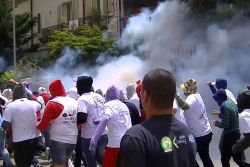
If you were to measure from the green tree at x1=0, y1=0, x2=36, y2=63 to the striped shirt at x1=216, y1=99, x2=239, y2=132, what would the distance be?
28745mm

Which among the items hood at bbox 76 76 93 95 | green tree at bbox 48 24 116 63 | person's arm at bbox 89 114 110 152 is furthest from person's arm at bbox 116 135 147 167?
green tree at bbox 48 24 116 63

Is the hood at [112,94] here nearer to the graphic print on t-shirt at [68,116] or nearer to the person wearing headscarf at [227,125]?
the graphic print on t-shirt at [68,116]

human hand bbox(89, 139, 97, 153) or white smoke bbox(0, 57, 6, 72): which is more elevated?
white smoke bbox(0, 57, 6, 72)

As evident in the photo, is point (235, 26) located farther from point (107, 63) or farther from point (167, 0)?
point (107, 63)

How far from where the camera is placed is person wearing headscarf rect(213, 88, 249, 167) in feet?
27.2

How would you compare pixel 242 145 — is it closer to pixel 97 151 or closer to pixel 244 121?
pixel 244 121

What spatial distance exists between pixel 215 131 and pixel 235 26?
9001 millimetres

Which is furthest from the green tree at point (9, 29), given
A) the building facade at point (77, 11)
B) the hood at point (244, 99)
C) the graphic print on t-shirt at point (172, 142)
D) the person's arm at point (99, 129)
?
the graphic print on t-shirt at point (172, 142)

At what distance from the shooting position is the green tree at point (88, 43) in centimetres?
2588

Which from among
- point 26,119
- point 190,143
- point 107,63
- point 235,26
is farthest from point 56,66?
point 190,143

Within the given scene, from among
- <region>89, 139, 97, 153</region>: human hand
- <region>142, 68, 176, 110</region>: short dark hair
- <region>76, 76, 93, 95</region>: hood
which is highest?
<region>142, 68, 176, 110</region>: short dark hair

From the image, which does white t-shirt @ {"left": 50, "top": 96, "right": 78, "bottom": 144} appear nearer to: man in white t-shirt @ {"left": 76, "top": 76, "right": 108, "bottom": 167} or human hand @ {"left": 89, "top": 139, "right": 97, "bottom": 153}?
man in white t-shirt @ {"left": 76, "top": 76, "right": 108, "bottom": 167}

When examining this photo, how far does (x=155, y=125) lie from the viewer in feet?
10.8

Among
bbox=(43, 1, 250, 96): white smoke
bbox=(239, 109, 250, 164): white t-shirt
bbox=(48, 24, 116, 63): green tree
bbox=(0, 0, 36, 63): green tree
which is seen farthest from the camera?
bbox=(0, 0, 36, 63): green tree
